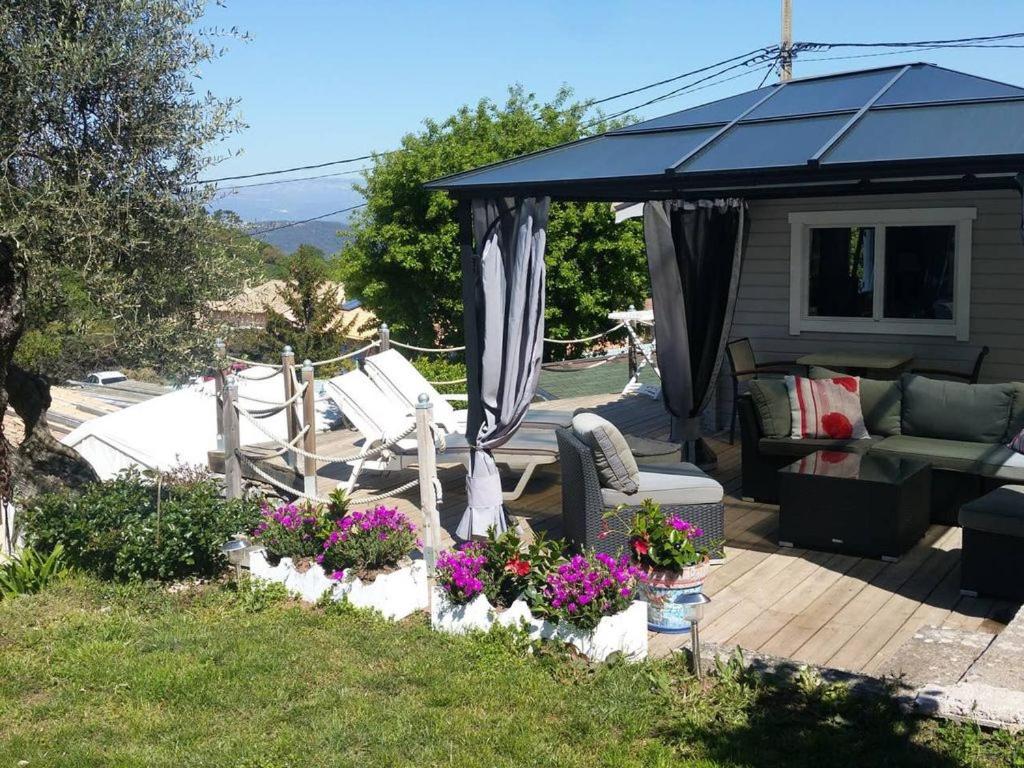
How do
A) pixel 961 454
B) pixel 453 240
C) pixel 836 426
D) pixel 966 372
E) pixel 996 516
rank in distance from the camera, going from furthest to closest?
1. pixel 453 240
2. pixel 966 372
3. pixel 836 426
4. pixel 961 454
5. pixel 996 516

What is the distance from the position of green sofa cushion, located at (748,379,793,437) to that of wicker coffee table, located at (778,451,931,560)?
1.05m

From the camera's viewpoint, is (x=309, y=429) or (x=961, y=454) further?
(x=309, y=429)

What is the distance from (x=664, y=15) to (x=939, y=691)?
127 feet

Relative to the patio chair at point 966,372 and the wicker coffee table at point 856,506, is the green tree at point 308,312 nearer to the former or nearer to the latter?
the patio chair at point 966,372

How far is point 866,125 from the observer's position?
21.0ft

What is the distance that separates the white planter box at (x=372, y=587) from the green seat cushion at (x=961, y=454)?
Answer: 143 inches

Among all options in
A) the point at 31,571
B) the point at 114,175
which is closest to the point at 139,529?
the point at 31,571

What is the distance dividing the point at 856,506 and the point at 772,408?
5.45ft

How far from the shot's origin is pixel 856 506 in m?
6.66

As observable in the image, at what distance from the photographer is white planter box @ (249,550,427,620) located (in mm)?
6043

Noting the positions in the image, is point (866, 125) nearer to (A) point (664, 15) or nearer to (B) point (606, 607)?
(B) point (606, 607)

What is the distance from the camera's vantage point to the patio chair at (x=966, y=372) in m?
9.51

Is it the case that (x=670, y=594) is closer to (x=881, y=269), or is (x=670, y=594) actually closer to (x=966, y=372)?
(x=966, y=372)

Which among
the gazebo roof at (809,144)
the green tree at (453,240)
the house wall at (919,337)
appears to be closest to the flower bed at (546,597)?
the gazebo roof at (809,144)
